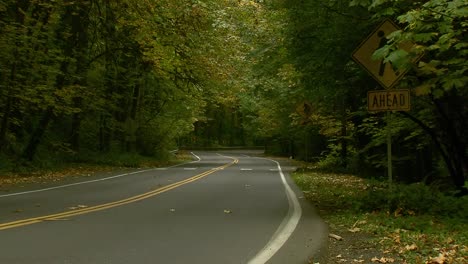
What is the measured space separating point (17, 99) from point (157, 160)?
57.5ft

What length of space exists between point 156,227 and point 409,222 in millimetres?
4259

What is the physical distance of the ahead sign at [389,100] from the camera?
1020 cm

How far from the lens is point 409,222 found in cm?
882

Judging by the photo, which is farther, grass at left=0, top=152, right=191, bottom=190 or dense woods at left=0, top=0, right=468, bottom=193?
grass at left=0, top=152, right=191, bottom=190

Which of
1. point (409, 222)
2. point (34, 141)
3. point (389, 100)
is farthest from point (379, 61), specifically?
point (34, 141)

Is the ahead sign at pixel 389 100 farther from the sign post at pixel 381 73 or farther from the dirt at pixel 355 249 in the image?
the dirt at pixel 355 249

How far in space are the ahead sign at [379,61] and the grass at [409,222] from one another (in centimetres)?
230

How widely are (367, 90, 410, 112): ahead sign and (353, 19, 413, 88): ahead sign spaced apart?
0.28 m

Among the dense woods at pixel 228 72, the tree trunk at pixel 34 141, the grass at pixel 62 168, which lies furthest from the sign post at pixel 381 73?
the tree trunk at pixel 34 141

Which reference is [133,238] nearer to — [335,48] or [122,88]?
[335,48]

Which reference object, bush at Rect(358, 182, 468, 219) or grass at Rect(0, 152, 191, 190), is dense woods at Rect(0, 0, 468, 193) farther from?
bush at Rect(358, 182, 468, 219)

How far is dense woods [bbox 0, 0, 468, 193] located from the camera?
1030cm

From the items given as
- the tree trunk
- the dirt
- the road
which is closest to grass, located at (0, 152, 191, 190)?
the tree trunk

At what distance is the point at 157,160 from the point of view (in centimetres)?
3891
